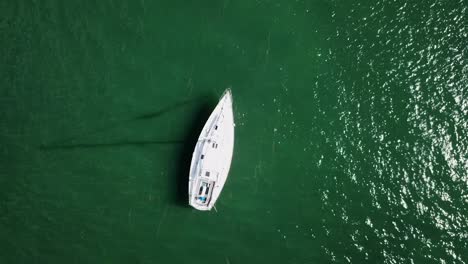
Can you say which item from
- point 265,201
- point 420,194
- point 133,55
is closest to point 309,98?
point 265,201

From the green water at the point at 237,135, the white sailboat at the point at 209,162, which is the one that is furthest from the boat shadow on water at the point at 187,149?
the white sailboat at the point at 209,162

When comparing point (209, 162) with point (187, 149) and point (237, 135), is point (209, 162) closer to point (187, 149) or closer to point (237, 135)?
point (187, 149)

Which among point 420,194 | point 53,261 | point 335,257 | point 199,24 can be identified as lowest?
point 53,261

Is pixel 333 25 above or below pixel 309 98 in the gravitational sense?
above

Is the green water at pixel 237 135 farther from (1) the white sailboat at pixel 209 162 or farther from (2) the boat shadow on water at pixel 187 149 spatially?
(1) the white sailboat at pixel 209 162

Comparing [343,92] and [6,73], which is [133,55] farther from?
[343,92]

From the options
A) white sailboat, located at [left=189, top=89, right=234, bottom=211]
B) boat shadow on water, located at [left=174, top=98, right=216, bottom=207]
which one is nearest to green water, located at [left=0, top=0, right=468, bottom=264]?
boat shadow on water, located at [left=174, top=98, right=216, bottom=207]

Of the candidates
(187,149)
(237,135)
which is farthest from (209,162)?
(237,135)

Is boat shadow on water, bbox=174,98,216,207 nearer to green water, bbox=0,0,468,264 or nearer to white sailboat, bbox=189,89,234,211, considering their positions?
green water, bbox=0,0,468,264
